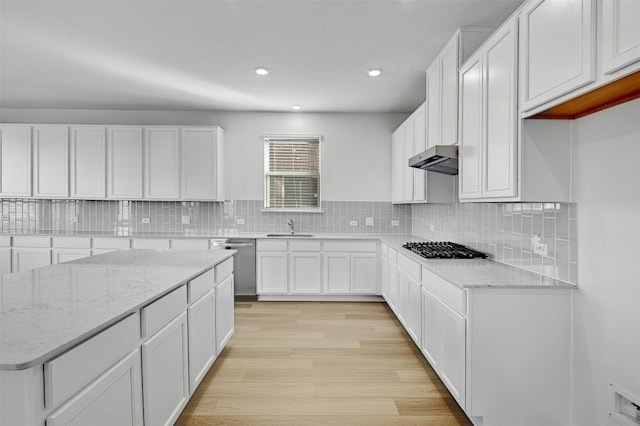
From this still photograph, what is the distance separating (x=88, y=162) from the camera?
498cm

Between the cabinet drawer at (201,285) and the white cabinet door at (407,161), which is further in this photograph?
the white cabinet door at (407,161)

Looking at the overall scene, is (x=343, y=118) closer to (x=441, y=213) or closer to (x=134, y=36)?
→ (x=441, y=213)

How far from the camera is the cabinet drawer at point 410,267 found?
2982 mm

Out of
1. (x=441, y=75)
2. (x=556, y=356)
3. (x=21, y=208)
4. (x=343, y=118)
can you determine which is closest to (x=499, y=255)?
(x=556, y=356)

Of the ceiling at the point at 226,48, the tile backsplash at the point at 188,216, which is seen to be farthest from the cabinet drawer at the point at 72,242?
the ceiling at the point at 226,48

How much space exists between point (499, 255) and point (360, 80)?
2370 millimetres

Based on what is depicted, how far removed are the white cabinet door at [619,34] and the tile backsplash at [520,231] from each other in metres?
0.92

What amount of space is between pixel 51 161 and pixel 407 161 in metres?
4.96

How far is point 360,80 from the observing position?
3.94 metres

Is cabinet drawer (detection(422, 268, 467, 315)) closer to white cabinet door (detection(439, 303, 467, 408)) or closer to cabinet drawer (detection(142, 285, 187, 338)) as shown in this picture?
white cabinet door (detection(439, 303, 467, 408))

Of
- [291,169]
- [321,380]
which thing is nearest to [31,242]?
[291,169]

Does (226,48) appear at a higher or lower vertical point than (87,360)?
higher

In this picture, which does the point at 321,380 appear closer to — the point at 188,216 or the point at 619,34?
the point at 619,34

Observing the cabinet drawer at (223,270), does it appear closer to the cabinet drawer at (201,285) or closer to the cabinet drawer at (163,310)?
the cabinet drawer at (201,285)
